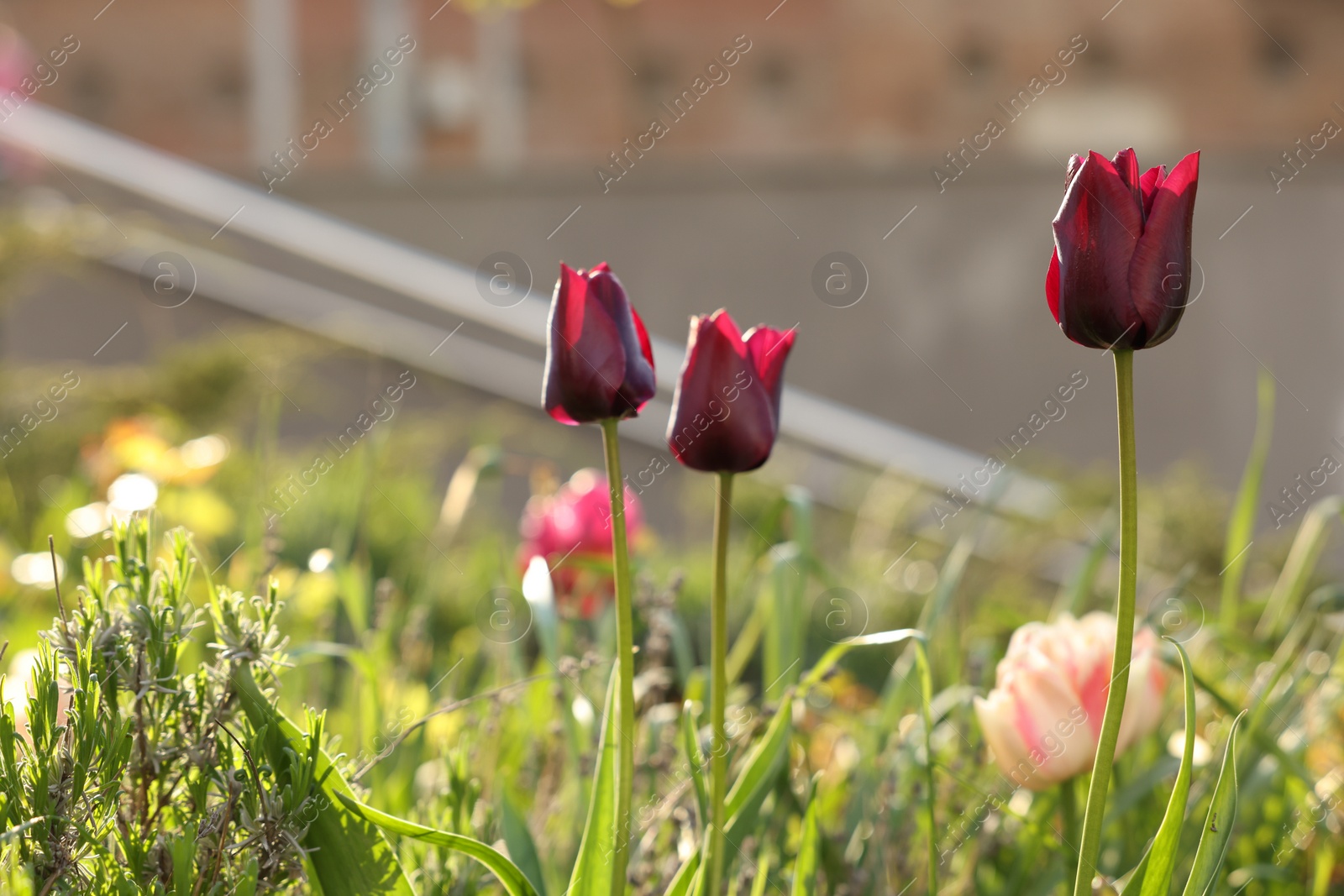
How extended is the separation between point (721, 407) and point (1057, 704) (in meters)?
0.45

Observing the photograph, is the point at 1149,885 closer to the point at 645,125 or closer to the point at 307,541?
the point at 307,541

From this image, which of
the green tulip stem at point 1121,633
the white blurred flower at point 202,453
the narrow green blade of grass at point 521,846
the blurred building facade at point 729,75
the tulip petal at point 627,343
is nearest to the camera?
the green tulip stem at point 1121,633

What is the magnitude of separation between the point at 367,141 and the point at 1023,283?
350 inches

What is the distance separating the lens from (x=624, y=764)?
0.66 metres

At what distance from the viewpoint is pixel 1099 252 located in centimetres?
61

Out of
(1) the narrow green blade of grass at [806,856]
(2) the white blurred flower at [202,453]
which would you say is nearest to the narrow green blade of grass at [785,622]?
(1) the narrow green blade of grass at [806,856]

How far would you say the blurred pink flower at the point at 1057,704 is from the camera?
3.00 feet

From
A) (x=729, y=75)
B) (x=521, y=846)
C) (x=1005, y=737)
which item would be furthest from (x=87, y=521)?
(x=729, y=75)

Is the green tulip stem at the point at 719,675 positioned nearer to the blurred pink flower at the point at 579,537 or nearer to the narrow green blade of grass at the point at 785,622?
the narrow green blade of grass at the point at 785,622

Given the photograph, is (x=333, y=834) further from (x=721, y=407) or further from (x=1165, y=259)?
(x=1165, y=259)

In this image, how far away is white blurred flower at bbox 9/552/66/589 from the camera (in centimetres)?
157

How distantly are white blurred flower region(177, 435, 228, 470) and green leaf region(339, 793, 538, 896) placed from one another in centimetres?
155

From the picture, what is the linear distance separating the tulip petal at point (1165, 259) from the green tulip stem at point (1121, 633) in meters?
0.03

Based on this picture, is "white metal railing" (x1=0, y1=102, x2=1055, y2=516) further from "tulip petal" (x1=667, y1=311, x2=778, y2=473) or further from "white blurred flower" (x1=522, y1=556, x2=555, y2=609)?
"tulip petal" (x1=667, y1=311, x2=778, y2=473)
